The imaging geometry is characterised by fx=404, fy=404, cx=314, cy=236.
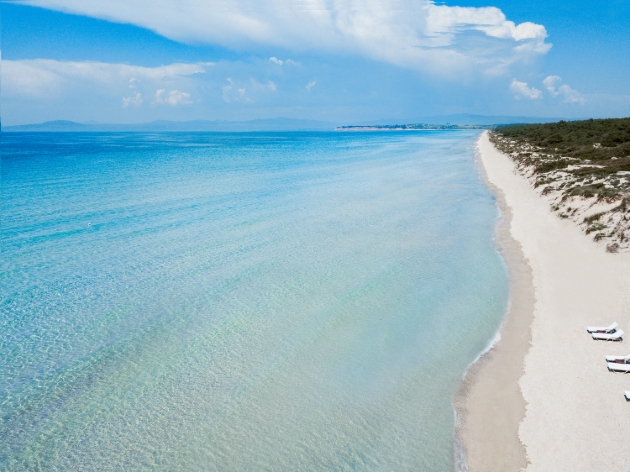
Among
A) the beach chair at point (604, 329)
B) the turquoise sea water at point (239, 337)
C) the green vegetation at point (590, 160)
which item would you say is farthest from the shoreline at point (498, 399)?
the green vegetation at point (590, 160)

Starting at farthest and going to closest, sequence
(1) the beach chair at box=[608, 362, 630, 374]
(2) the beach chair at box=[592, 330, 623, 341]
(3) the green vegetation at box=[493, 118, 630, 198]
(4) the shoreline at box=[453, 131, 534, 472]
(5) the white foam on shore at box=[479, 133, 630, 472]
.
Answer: (3) the green vegetation at box=[493, 118, 630, 198] < (2) the beach chair at box=[592, 330, 623, 341] < (1) the beach chair at box=[608, 362, 630, 374] < (4) the shoreline at box=[453, 131, 534, 472] < (5) the white foam on shore at box=[479, 133, 630, 472]

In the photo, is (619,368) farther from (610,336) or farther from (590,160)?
(590,160)

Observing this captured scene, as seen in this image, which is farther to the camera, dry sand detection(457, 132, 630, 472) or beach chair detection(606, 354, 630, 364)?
beach chair detection(606, 354, 630, 364)

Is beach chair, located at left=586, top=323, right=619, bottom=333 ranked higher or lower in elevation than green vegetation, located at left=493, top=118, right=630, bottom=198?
lower

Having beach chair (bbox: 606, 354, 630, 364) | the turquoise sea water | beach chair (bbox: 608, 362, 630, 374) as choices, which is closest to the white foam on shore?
beach chair (bbox: 608, 362, 630, 374)

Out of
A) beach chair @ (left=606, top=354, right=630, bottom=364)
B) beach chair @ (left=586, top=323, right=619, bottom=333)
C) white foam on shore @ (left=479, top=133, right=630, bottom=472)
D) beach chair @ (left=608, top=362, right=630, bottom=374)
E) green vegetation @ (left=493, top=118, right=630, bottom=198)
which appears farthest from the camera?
green vegetation @ (left=493, top=118, right=630, bottom=198)

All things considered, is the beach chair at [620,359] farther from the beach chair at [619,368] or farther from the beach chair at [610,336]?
the beach chair at [610,336]

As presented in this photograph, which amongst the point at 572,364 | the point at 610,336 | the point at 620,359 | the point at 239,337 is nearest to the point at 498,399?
the point at 572,364

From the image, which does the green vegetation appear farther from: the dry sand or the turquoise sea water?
the dry sand
